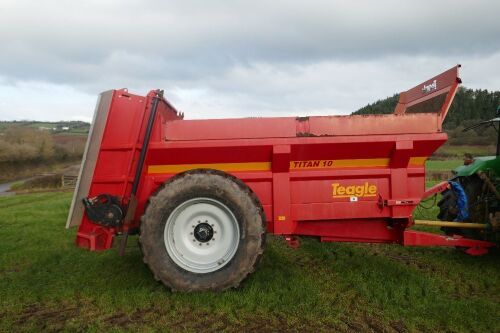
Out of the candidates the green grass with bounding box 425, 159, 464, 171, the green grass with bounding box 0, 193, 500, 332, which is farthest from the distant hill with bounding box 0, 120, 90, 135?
the green grass with bounding box 0, 193, 500, 332

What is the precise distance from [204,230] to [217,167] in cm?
65

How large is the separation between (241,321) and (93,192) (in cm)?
199

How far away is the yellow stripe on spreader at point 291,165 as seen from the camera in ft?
14.1

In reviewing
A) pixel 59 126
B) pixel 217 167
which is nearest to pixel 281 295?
pixel 217 167

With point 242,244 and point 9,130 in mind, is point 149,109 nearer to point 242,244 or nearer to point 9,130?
point 242,244

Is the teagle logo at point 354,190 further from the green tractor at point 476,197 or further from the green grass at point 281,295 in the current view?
the green tractor at point 476,197

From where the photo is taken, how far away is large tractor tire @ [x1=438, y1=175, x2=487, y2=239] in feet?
17.7

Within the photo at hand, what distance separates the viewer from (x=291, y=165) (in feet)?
14.1

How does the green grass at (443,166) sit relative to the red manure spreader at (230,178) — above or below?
above

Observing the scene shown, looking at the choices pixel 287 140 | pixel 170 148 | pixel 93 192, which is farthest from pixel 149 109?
pixel 287 140

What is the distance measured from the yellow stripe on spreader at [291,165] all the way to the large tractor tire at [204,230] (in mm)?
240

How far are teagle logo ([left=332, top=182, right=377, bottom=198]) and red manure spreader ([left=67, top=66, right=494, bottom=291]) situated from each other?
0.03 ft

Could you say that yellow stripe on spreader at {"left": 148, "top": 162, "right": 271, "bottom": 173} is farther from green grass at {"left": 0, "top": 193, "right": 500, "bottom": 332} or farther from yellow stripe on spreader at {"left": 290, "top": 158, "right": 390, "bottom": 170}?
green grass at {"left": 0, "top": 193, "right": 500, "bottom": 332}

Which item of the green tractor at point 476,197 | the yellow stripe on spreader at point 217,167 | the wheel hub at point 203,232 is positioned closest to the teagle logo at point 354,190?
the yellow stripe on spreader at point 217,167
